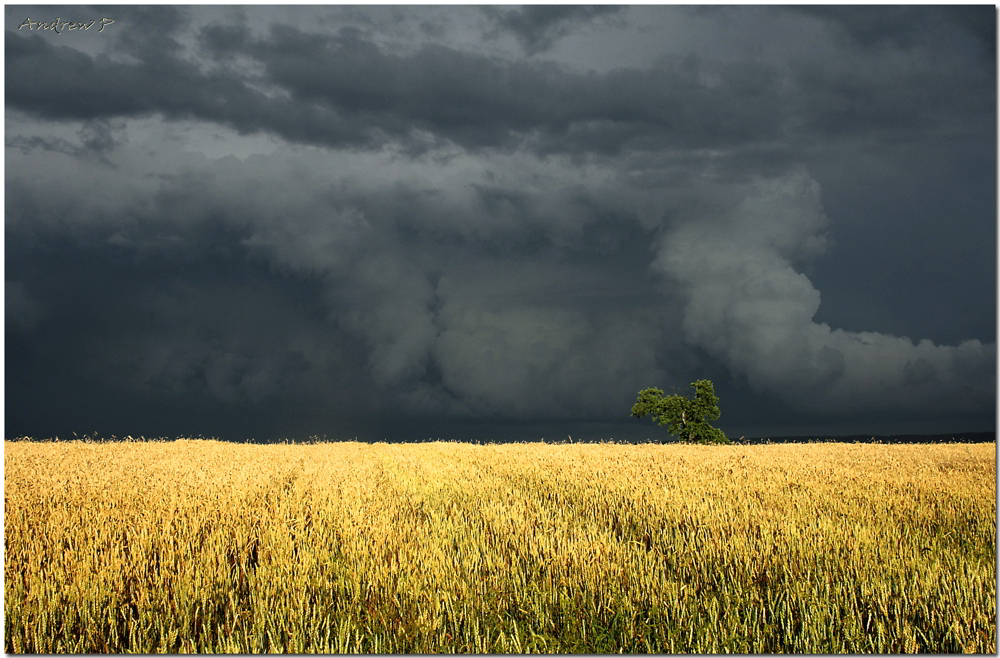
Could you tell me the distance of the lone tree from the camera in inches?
2063

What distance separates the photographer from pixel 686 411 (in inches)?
2114

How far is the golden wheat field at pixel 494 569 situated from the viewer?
5.61 m

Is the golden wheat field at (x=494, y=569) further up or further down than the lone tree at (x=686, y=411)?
further down

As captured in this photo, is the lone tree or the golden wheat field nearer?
the golden wheat field

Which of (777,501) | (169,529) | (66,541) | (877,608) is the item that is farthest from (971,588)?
(66,541)

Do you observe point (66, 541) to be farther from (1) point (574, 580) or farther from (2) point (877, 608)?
(2) point (877, 608)

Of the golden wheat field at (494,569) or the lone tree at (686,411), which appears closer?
the golden wheat field at (494,569)

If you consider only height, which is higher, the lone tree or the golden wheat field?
the lone tree

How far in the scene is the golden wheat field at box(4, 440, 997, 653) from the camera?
561 centimetres

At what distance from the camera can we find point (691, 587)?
6477mm

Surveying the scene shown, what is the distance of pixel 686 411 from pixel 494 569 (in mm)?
49036

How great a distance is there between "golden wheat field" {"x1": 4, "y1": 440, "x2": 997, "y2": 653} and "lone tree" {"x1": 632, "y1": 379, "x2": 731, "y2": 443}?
40.4 meters

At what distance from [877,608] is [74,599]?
7.03m

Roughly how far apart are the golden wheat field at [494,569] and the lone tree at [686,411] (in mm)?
40395
